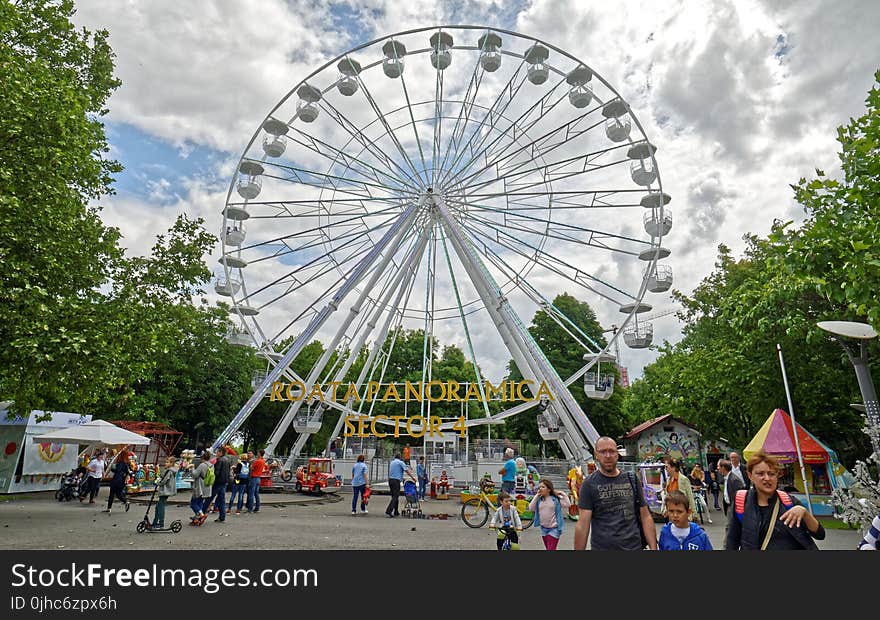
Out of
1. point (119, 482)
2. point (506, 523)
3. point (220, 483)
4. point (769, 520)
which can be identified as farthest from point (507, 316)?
point (769, 520)

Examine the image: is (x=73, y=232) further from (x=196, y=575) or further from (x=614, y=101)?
(x=614, y=101)

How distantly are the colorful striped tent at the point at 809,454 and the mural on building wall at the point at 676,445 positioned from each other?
873 inches

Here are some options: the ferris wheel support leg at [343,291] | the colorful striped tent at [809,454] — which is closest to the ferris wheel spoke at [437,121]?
the ferris wheel support leg at [343,291]

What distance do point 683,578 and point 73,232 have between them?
14.6 meters

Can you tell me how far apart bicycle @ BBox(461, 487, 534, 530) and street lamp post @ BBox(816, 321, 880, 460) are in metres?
6.73

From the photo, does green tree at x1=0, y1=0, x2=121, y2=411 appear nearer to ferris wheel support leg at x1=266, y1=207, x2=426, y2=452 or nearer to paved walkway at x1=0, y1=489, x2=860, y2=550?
paved walkway at x1=0, y1=489, x2=860, y2=550

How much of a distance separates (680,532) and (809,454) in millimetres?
15308

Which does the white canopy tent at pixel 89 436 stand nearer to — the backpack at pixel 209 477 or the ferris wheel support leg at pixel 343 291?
the ferris wheel support leg at pixel 343 291

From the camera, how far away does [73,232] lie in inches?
524

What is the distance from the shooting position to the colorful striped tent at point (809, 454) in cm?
1639

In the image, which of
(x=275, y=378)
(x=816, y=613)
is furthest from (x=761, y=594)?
(x=275, y=378)


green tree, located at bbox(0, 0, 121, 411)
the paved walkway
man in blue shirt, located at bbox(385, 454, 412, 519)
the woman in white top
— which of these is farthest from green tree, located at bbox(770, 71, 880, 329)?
the woman in white top

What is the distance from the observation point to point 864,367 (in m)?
13.3

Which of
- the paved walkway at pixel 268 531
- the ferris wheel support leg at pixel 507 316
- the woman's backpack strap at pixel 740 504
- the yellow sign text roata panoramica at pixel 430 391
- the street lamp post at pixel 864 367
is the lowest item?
the paved walkway at pixel 268 531
